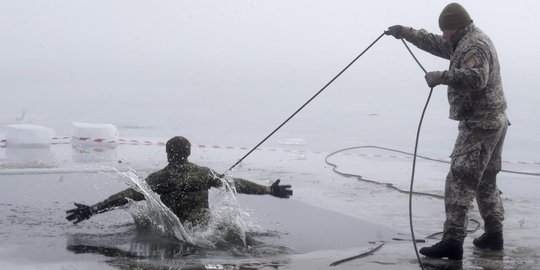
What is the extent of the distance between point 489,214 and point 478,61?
133 cm

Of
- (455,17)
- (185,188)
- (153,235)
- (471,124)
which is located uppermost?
(455,17)

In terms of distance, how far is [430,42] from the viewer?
6695mm

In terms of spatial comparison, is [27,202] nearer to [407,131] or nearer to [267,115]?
[407,131]

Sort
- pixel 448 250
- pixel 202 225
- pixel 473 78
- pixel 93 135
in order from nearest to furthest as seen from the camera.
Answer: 1. pixel 473 78
2. pixel 448 250
3. pixel 202 225
4. pixel 93 135

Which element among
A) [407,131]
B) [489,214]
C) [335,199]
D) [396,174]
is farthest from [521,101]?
[489,214]

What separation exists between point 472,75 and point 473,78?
0.02m

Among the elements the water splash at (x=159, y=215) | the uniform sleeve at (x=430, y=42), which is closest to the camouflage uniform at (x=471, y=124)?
the uniform sleeve at (x=430, y=42)

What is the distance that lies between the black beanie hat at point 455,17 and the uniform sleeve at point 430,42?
0.42 meters

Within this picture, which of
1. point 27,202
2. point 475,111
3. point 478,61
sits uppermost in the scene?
point 478,61

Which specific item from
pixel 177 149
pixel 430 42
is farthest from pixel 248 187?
pixel 430 42

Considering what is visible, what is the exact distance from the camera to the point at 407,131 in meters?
18.2

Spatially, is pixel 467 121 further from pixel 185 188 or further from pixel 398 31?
pixel 185 188

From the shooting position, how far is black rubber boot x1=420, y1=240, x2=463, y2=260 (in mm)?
5957

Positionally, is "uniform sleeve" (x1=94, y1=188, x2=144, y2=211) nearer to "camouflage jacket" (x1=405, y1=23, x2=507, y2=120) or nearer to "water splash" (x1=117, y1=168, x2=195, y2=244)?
"water splash" (x1=117, y1=168, x2=195, y2=244)
